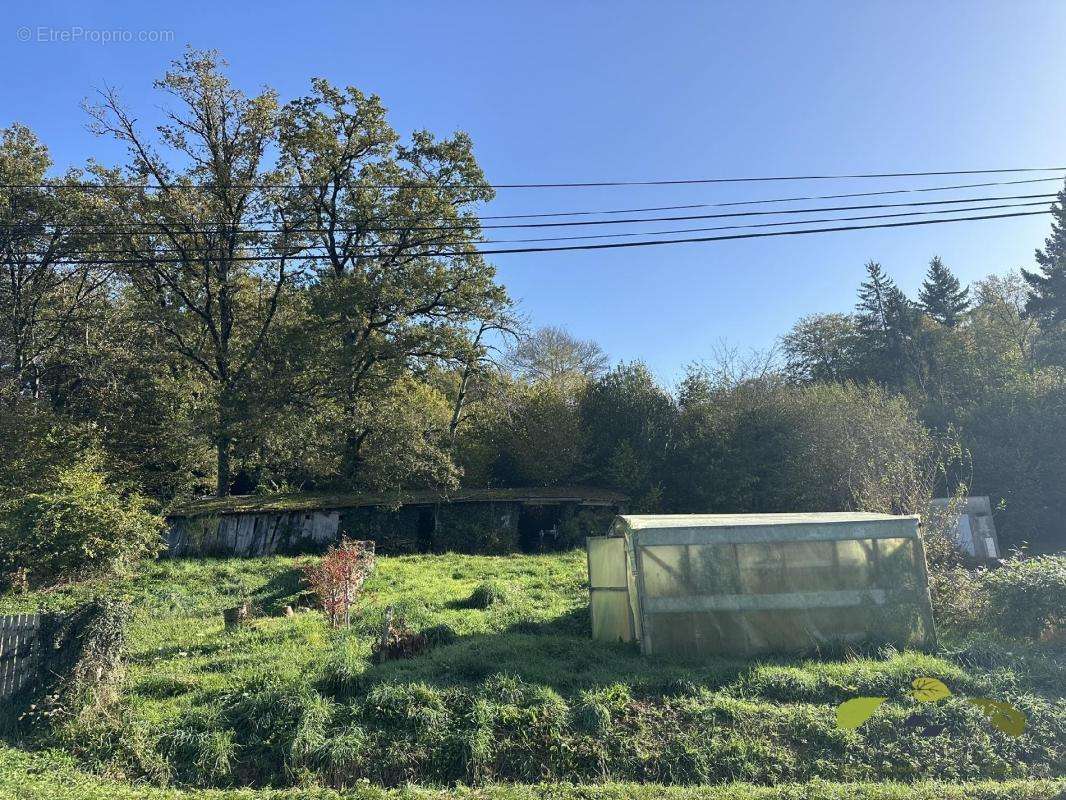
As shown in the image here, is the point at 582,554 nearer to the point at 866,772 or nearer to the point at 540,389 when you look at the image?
the point at 540,389

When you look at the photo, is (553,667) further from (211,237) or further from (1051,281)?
(1051,281)

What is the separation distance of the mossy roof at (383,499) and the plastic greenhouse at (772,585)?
1203cm

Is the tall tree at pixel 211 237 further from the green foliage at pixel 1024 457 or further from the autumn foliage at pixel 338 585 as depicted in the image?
the green foliage at pixel 1024 457

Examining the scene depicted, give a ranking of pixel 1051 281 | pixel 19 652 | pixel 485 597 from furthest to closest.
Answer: pixel 1051 281, pixel 485 597, pixel 19 652

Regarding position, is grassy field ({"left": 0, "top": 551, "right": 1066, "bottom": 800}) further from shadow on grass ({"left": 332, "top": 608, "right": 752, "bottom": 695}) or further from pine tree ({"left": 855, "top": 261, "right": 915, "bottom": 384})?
pine tree ({"left": 855, "top": 261, "right": 915, "bottom": 384})

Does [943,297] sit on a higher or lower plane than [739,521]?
higher

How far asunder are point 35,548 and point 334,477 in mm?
10147

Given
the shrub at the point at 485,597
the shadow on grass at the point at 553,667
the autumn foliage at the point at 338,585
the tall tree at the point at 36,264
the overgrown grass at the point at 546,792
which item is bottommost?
the overgrown grass at the point at 546,792

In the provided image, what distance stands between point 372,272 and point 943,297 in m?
40.3

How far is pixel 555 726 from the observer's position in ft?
23.8

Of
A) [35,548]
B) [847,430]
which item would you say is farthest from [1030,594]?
[35,548]

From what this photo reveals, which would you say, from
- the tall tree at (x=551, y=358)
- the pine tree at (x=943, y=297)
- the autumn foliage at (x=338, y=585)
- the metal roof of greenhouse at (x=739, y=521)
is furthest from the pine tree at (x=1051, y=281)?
the autumn foliage at (x=338, y=585)

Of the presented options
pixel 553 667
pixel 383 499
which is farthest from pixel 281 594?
pixel 553 667

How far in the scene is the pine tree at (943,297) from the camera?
4331 cm
